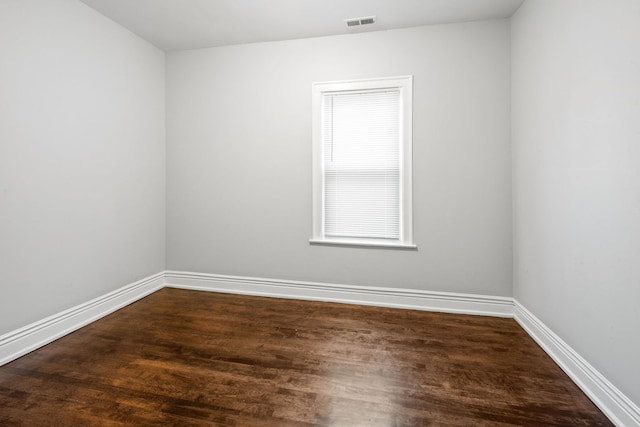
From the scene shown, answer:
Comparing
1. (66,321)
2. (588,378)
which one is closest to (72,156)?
(66,321)

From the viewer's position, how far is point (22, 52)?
206 centimetres

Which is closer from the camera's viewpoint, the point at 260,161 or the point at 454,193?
the point at 454,193

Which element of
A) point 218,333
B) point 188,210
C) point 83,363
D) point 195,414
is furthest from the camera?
point 188,210

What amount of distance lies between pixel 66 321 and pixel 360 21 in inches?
142

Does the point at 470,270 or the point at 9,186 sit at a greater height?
the point at 9,186

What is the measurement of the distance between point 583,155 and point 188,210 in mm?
3544

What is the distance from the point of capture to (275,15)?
2662 millimetres

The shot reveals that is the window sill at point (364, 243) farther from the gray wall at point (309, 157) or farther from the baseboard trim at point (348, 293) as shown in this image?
the baseboard trim at point (348, 293)

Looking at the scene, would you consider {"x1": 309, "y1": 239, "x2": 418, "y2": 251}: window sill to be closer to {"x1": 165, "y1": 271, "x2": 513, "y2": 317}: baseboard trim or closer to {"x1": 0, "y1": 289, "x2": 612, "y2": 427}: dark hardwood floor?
{"x1": 165, "y1": 271, "x2": 513, "y2": 317}: baseboard trim

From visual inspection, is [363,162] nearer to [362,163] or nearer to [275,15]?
[362,163]

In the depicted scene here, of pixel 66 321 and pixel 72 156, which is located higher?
pixel 72 156

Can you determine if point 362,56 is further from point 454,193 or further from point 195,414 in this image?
point 195,414

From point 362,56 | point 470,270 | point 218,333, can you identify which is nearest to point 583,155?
point 470,270

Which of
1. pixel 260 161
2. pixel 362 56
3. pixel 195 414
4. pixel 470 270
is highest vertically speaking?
pixel 362 56
